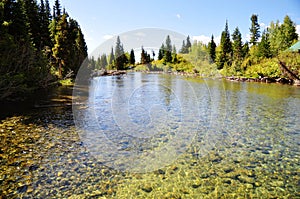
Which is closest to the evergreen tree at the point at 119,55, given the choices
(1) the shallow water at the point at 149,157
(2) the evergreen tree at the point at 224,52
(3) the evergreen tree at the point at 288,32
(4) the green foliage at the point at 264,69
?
(1) the shallow water at the point at 149,157

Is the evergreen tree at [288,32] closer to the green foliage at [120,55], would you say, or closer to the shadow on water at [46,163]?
the green foliage at [120,55]

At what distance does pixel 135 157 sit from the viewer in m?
7.06

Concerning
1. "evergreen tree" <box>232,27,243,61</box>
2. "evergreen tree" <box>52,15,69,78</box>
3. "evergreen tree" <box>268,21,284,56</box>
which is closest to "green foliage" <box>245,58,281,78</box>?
A: "evergreen tree" <box>268,21,284,56</box>

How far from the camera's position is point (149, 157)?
7121 millimetres

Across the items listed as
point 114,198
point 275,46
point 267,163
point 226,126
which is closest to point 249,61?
point 275,46

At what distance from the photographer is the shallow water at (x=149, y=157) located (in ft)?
17.0

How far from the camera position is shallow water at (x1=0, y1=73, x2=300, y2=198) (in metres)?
5.18

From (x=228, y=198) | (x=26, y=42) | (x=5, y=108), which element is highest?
(x=26, y=42)

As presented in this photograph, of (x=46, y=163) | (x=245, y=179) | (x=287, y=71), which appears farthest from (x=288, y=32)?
(x=46, y=163)

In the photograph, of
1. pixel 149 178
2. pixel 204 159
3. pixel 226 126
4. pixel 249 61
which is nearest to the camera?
pixel 149 178

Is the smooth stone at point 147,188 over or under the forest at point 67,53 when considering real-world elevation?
under

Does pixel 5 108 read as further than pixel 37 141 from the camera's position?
Yes

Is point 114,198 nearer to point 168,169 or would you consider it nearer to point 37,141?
point 168,169

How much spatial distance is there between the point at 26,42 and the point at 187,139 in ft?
53.3
